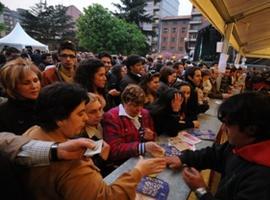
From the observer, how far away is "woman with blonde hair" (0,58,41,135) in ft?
5.95

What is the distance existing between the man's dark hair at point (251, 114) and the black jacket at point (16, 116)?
1.39 metres

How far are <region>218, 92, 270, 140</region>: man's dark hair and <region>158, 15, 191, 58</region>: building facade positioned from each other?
50.9 m

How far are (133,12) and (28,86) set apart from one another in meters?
31.8

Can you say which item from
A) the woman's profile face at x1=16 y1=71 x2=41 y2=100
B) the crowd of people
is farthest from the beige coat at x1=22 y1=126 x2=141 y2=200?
the woman's profile face at x1=16 y1=71 x2=41 y2=100

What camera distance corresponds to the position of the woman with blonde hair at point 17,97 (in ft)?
5.95

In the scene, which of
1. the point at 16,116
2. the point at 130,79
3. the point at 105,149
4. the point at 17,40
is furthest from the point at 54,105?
the point at 17,40

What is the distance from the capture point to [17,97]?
187 cm

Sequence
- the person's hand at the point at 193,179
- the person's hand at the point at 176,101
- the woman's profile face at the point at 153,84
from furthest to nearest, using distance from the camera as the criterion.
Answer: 1. the woman's profile face at the point at 153,84
2. the person's hand at the point at 176,101
3. the person's hand at the point at 193,179

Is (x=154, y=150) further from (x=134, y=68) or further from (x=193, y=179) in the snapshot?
(x=134, y=68)

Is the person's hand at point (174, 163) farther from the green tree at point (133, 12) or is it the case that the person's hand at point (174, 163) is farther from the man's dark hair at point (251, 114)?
the green tree at point (133, 12)

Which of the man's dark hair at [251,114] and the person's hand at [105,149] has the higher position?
the man's dark hair at [251,114]

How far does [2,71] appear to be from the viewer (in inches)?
74.1

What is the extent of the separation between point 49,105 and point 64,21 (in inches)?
1562

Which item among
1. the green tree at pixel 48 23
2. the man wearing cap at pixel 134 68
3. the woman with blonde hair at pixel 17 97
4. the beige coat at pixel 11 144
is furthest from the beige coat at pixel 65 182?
the green tree at pixel 48 23
